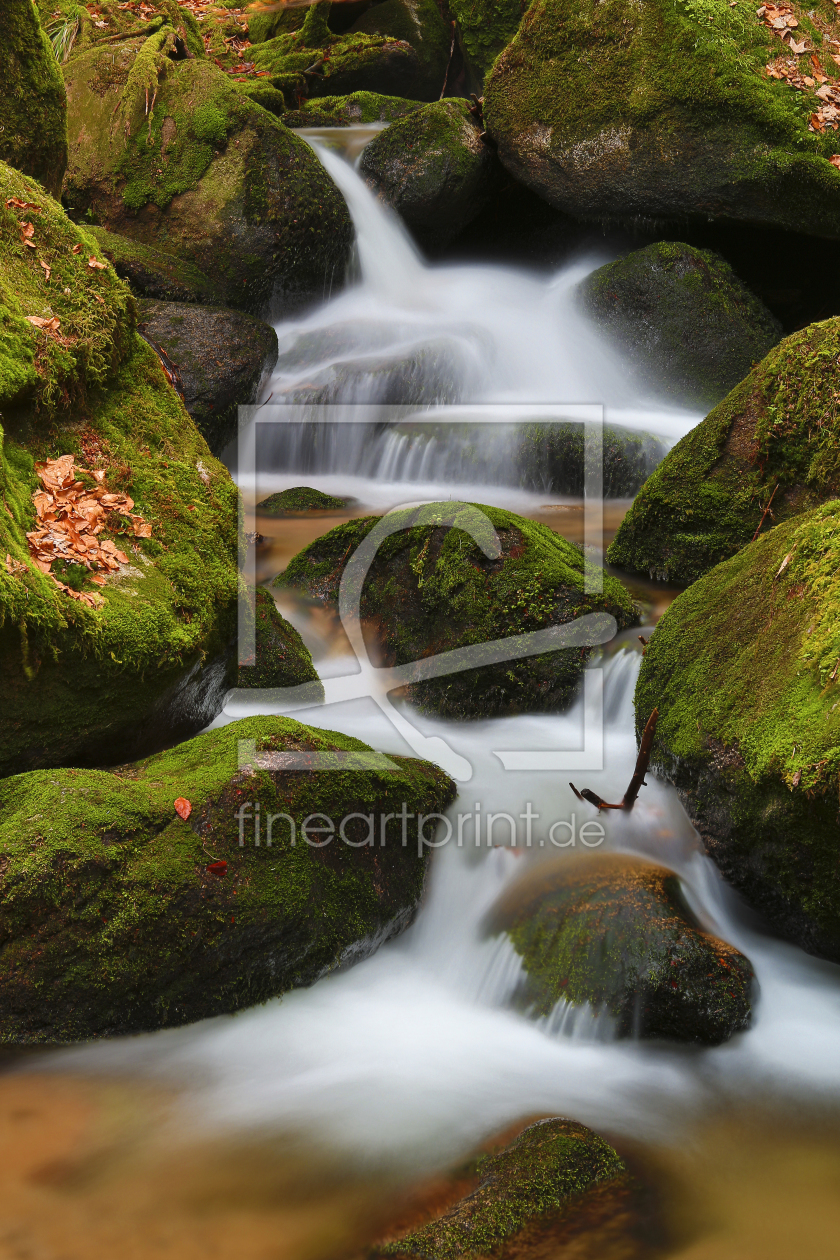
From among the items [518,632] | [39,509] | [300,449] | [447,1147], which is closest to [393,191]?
[300,449]

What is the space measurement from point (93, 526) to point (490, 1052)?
2.69 meters

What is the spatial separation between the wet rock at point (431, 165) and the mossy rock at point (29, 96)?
5.86 m

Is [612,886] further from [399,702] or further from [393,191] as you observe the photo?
[393,191]

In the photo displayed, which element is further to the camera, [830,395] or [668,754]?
[830,395]

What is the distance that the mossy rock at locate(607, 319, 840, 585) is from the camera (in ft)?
18.9

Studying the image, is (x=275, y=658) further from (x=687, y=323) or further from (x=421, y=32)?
(x=421, y=32)

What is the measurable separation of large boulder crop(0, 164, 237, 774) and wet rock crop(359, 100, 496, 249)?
757 centimetres

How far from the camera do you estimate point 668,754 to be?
4.33m

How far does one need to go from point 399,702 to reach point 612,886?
1934 millimetres

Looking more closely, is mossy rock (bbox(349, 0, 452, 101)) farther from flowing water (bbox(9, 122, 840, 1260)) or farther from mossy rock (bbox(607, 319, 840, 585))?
flowing water (bbox(9, 122, 840, 1260))

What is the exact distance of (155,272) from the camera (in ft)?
30.2

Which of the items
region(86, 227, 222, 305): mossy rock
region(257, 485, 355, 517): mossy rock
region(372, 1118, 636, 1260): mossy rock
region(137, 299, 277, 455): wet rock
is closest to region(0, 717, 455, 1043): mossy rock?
region(372, 1118, 636, 1260): mossy rock

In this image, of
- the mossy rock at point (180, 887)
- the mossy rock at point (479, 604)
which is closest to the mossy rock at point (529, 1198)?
the mossy rock at point (180, 887)

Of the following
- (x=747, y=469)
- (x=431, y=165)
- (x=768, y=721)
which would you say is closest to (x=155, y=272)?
(x=431, y=165)
